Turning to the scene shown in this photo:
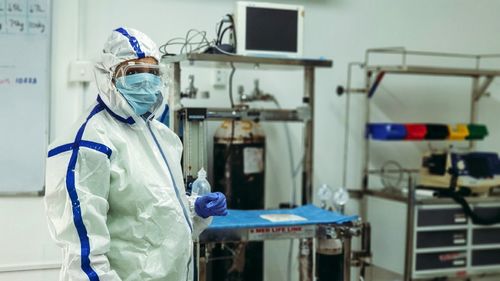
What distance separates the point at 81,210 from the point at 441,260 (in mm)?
2022

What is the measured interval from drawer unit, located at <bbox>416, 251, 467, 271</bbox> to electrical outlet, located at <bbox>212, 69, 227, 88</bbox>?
1322mm

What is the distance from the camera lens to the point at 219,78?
2777 mm

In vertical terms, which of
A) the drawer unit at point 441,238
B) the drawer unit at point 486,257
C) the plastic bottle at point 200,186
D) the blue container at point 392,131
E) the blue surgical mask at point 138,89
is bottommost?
the drawer unit at point 486,257

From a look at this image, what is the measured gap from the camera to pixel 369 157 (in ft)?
10.4

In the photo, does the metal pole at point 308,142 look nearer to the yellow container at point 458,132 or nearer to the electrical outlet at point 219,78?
the electrical outlet at point 219,78

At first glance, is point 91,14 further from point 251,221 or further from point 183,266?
point 183,266

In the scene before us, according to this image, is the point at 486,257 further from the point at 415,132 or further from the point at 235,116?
the point at 235,116

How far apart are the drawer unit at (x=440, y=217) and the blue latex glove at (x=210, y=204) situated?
4.47 ft

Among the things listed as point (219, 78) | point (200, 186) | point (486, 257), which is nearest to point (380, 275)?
point (486, 257)

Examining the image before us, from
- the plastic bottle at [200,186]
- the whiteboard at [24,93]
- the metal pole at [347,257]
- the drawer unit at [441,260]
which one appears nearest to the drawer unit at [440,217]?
the drawer unit at [441,260]

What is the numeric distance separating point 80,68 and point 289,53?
0.96 metres

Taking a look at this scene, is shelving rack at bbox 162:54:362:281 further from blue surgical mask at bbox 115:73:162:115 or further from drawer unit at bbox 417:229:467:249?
drawer unit at bbox 417:229:467:249

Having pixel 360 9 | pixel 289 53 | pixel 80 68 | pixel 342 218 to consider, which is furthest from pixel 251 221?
pixel 360 9

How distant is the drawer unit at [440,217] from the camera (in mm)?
2697
